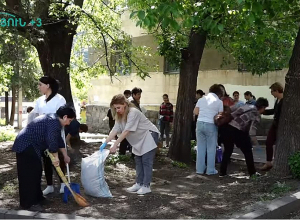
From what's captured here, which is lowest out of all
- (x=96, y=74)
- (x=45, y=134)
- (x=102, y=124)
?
(x=102, y=124)

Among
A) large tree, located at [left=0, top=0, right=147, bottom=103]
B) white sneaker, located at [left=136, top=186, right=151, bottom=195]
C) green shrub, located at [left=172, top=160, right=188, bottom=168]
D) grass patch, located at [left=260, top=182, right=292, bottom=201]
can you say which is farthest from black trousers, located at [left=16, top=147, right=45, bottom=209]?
large tree, located at [left=0, top=0, right=147, bottom=103]

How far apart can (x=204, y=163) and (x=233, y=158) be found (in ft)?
8.47

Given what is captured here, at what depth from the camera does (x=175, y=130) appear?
10117 mm

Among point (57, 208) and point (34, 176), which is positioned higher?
point (34, 176)

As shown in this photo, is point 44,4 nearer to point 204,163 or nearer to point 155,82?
point 204,163

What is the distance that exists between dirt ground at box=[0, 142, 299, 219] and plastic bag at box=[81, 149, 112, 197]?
0.12 metres

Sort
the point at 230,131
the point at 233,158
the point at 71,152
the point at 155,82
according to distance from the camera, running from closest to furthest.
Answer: the point at 230,131, the point at 71,152, the point at 233,158, the point at 155,82

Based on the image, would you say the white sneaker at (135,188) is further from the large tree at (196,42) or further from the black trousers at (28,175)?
the large tree at (196,42)

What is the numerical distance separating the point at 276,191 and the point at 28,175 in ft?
11.6

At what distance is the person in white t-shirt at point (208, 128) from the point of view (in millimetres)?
8227

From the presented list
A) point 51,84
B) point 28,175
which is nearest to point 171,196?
point 28,175

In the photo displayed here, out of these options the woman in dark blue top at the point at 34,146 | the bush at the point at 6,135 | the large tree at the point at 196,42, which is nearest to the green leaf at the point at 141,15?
the large tree at the point at 196,42

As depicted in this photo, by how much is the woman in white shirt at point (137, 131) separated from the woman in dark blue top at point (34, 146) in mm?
908

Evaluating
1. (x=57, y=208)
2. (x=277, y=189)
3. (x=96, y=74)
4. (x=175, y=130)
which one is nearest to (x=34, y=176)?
(x=57, y=208)
